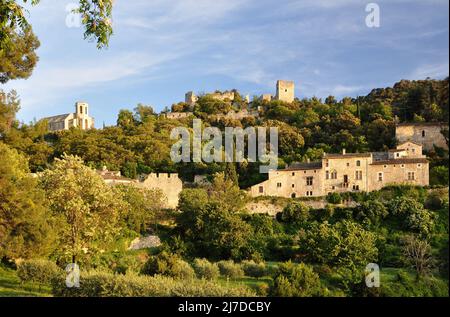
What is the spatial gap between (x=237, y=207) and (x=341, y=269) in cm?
1450

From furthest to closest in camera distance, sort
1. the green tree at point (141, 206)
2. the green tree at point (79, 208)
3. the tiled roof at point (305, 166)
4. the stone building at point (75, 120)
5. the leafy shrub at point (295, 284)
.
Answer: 1. the stone building at point (75, 120)
2. the tiled roof at point (305, 166)
3. the green tree at point (141, 206)
4. the green tree at point (79, 208)
5. the leafy shrub at point (295, 284)

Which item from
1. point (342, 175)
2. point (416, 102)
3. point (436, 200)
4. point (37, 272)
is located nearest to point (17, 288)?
point (37, 272)

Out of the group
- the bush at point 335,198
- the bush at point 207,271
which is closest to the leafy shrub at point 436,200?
the bush at point 335,198

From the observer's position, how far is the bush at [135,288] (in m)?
15.7

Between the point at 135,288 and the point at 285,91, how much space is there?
72.0 metres

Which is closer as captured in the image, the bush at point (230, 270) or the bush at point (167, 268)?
the bush at point (167, 268)

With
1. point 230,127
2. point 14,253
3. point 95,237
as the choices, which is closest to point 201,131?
point 230,127

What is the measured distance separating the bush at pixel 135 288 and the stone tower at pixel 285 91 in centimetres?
6944

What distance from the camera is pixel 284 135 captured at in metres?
60.2

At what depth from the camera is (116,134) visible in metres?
60.7

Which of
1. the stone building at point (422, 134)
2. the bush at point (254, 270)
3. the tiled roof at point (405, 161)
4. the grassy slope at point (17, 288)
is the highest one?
the stone building at point (422, 134)

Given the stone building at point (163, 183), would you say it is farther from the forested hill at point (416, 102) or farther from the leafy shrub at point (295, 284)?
the forested hill at point (416, 102)

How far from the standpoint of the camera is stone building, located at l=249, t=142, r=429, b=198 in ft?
156
